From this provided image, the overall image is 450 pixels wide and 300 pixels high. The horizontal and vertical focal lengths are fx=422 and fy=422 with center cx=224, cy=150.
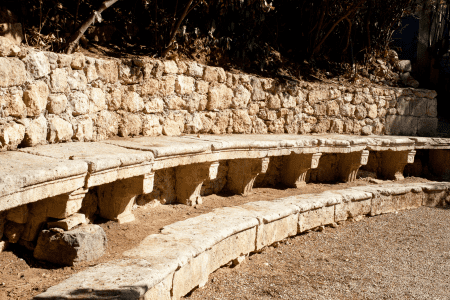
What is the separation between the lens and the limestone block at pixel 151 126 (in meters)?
5.04

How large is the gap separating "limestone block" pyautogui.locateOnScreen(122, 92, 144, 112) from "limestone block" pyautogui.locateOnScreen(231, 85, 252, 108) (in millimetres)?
1715

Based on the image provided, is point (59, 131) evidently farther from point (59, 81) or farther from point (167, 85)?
point (167, 85)

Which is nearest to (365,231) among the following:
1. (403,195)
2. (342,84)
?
(403,195)

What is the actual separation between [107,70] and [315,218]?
3.21m

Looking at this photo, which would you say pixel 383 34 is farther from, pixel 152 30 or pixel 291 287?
pixel 291 287

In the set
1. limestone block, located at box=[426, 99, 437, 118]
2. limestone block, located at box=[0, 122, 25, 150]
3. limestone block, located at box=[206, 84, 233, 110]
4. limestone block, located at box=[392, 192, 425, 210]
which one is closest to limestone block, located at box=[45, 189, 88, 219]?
limestone block, located at box=[0, 122, 25, 150]

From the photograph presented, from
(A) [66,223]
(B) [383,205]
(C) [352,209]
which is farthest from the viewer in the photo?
(B) [383,205]

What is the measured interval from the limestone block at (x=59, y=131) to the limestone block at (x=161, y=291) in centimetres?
184

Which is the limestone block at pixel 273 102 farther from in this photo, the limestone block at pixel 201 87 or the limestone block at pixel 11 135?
the limestone block at pixel 11 135

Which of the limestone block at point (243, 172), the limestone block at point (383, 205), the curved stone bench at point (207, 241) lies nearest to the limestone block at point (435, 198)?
the curved stone bench at point (207, 241)

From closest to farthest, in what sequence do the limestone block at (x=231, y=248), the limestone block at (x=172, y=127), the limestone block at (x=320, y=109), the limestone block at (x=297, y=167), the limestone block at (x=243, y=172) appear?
1. the limestone block at (x=231, y=248)
2. the limestone block at (x=172, y=127)
3. the limestone block at (x=243, y=172)
4. the limestone block at (x=297, y=167)
5. the limestone block at (x=320, y=109)

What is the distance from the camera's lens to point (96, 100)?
173 inches

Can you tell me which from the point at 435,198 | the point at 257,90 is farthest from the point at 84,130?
the point at 435,198

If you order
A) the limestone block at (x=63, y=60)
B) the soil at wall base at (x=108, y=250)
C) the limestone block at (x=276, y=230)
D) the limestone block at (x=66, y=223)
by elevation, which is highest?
the limestone block at (x=63, y=60)
